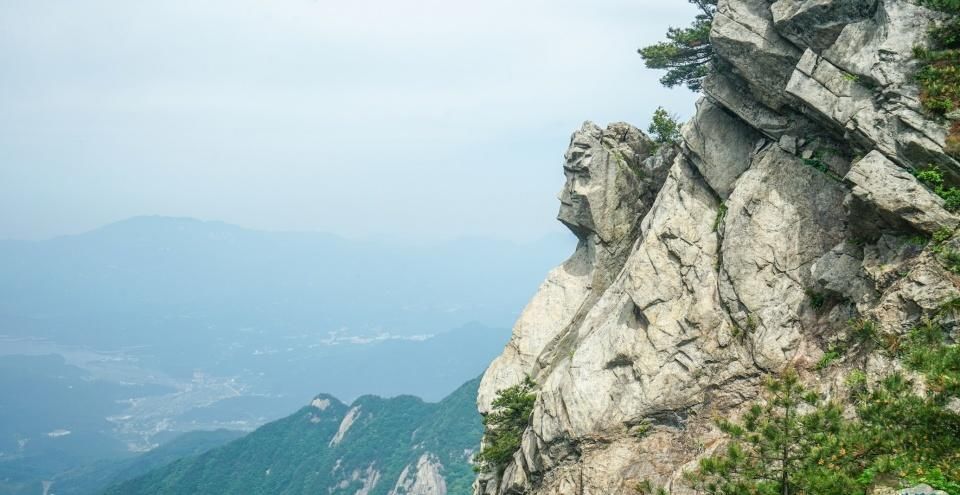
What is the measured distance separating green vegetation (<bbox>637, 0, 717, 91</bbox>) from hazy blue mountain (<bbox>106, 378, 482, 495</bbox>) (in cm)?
12339

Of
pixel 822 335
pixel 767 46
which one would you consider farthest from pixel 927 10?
pixel 822 335

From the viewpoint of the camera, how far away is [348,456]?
164875mm

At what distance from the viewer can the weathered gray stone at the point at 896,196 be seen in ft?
62.9

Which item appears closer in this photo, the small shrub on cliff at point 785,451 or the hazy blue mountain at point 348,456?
the small shrub on cliff at point 785,451

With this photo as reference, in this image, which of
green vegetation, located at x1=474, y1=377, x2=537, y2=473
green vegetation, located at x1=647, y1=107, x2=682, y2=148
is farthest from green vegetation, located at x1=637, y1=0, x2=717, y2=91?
green vegetation, located at x1=474, y1=377, x2=537, y2=473

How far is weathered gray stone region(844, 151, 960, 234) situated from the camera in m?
19.2

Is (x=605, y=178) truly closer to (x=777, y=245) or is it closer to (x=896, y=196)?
(x=777, y=245)

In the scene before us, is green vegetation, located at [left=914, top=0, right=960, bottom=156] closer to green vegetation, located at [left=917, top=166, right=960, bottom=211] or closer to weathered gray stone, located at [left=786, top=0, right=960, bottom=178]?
weathered gray stone, located at [left=786, top=0, right=960, bottom=178]

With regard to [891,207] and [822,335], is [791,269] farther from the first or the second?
[891,207]

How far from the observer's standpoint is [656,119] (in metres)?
37.8

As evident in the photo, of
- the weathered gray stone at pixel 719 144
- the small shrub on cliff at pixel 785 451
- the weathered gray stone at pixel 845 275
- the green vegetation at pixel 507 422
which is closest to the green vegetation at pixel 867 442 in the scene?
the small shrub on cliff at pixel 785 451

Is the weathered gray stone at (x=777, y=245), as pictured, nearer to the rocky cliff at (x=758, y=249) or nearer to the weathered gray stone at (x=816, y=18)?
the rocky cliff at (x=758, y=249)

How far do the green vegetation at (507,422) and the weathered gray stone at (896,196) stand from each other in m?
19.8

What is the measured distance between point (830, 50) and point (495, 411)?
26705mm
